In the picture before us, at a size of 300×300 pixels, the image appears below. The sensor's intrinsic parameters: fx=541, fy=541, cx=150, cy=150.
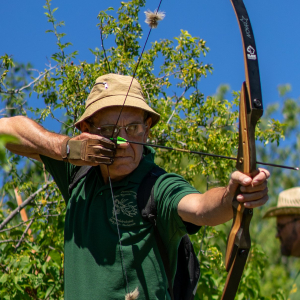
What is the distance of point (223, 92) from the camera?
1712 cm

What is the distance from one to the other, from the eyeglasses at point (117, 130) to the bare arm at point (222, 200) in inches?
18.8

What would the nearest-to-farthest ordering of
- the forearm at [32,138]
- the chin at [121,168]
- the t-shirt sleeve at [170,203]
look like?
the t-shirt sleeve at [170,203] < the chin at [121,168] < the forearm at [32,138]

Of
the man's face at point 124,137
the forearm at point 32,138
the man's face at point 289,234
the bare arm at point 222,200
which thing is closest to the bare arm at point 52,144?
the forearm at point 32,138

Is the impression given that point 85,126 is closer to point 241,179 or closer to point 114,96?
point 114,96

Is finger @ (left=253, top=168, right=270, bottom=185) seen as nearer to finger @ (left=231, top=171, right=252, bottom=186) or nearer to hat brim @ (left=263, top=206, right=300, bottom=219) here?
finger @ (left=231, top=171, right=252, bottom=186)

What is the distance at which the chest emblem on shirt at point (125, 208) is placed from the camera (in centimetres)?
218

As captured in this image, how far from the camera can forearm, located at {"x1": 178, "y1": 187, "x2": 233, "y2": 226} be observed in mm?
1809

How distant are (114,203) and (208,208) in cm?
51

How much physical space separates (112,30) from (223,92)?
13.7m

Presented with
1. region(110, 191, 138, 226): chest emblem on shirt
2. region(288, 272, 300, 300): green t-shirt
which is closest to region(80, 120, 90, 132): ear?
region(110, 191, 138, 226): chest emblem on shirt

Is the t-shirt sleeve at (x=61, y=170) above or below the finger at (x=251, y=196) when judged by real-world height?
above

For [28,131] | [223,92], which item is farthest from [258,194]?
[223,92]

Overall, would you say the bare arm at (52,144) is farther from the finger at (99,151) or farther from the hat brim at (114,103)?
the hat brim at (114,103)

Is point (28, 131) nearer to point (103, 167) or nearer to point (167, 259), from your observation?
point (103, 167)
